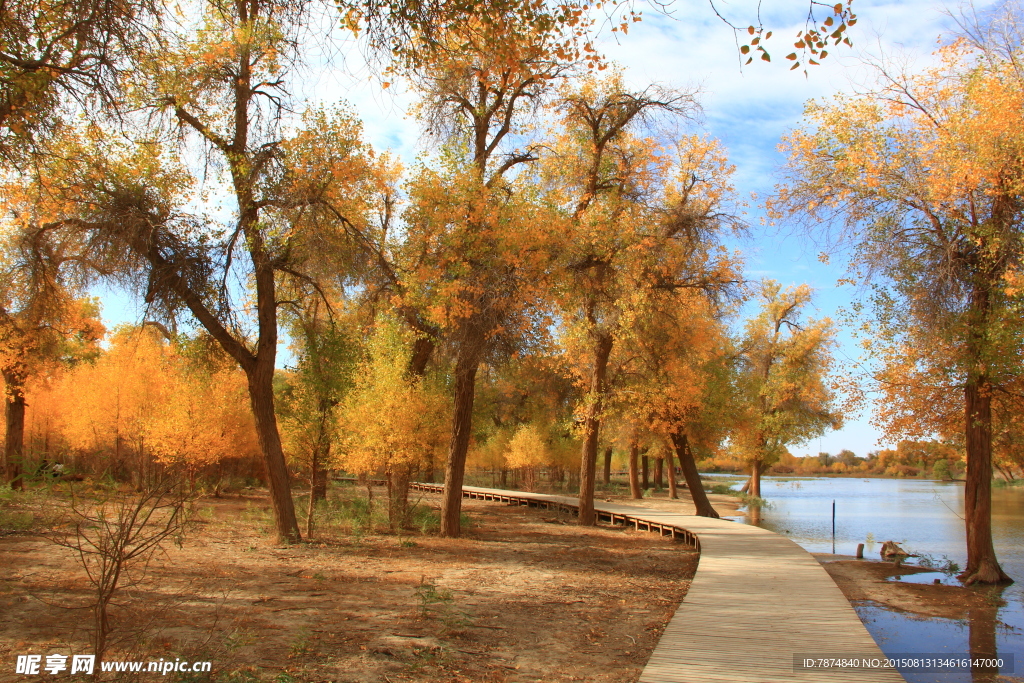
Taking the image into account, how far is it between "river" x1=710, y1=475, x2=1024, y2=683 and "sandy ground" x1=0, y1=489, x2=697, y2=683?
9.90ft

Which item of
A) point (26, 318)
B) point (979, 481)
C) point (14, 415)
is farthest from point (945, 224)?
point (14, 415)

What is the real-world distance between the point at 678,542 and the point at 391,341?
8963 millimetres

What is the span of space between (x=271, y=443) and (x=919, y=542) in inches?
706

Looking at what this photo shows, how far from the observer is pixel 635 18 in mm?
4836

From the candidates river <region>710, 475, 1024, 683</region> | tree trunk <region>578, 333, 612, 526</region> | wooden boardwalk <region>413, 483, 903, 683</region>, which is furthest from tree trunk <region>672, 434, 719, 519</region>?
wooden boardwalk <region>413, 483, 903, 683</region>

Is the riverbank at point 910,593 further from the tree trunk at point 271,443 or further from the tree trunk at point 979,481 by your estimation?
the tree trunk at point 271,443

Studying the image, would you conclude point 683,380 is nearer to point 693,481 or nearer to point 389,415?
point 693,481

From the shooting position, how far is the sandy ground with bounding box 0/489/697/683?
562cm

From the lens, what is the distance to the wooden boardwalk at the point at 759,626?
Result: 5.79 m

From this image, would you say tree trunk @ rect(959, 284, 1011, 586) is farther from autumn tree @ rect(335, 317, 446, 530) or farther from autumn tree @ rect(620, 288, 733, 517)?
autumn tree @ rect(335, 317, 446, 530)

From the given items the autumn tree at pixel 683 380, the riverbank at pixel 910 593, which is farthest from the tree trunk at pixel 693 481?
the riverbank at pixel 910 593

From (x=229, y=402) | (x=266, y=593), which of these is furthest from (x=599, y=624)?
(x=229, y=402)

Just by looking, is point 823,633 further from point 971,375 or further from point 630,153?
point 630,153

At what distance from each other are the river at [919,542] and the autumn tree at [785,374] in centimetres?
328
